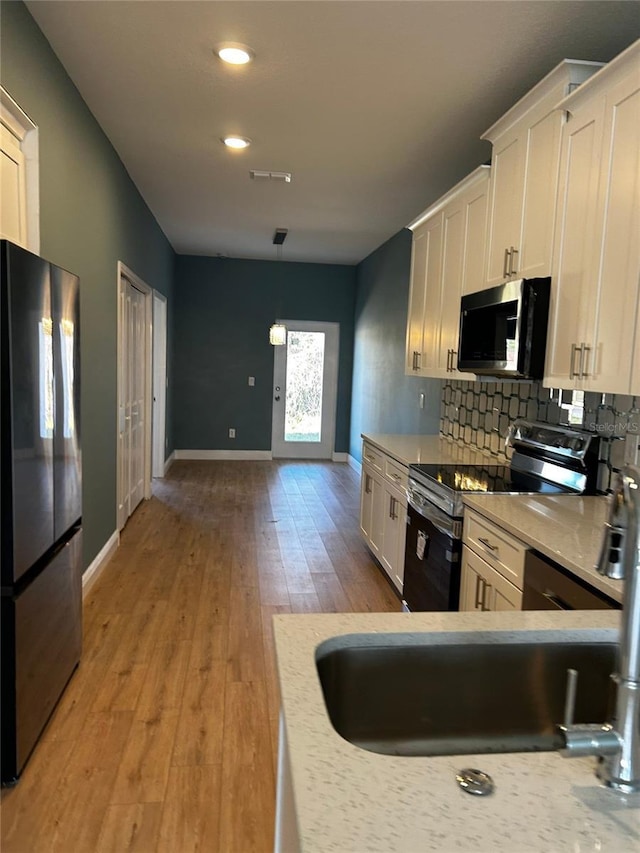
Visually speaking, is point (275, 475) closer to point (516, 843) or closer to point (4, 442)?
point (4, 442)

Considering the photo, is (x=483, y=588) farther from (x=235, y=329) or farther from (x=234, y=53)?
(x=235, y=329)

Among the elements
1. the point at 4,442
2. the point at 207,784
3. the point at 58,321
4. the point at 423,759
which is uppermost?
the point at 58,321

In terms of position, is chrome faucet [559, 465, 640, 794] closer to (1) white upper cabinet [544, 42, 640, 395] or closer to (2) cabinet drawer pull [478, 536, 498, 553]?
(1) white upper cabinet [544, 42, 640, 395]

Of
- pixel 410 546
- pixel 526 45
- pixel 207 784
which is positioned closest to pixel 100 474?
pixel 410 546

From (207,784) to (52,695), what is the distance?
70 centimetres

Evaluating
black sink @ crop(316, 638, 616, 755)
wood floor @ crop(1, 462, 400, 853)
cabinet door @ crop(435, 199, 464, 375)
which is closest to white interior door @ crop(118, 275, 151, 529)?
wood floor @ crop(1, 462, 400, 853)

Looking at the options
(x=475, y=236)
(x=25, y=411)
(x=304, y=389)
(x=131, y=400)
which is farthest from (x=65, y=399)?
(x=304, y=389)

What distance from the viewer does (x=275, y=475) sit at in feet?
23.9

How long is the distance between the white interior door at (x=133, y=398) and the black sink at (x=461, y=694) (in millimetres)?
3579

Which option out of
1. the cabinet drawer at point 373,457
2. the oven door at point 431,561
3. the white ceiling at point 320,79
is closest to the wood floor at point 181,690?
the oven door at point 431,561

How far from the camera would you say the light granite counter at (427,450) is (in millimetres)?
3416

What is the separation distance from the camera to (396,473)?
3.56m

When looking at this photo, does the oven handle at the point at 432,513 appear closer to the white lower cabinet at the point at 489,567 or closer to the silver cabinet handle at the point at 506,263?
the white lower cabinet at the point at 489,567

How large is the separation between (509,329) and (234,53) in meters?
1.63
